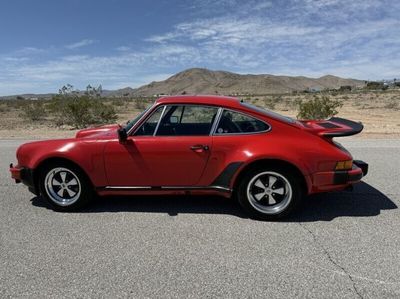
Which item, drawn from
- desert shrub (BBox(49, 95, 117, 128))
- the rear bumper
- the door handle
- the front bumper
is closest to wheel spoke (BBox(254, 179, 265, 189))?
the rear bumper

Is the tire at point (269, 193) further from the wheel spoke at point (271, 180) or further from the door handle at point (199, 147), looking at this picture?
the door handle at point (199, 147)

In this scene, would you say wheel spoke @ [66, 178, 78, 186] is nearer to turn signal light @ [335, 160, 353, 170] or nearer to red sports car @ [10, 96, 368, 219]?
red sports car @ [10, 96, 368, 219]

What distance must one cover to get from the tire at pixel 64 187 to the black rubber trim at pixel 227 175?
167 centimetres

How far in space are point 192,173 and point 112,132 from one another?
1.28m

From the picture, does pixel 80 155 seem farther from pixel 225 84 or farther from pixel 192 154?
pixel 225 84

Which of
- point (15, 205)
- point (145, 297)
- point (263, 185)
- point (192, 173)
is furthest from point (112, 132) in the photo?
point (145, 297)

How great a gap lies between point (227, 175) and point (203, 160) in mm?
346

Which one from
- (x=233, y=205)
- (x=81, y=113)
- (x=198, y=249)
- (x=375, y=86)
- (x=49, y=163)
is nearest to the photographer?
(x=198, y=249)

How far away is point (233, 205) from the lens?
5211mm

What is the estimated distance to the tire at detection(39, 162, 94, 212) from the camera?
16.0 ft

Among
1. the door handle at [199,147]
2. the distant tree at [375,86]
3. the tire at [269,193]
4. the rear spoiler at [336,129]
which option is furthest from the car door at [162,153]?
the distant tree at [375,86]

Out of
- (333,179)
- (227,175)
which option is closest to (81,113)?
(227,175)

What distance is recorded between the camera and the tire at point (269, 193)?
4527 mm

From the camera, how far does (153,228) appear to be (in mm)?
4410
